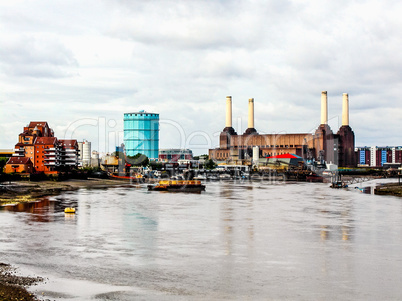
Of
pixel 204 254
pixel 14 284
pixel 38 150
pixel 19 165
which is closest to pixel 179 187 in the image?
pixel 19 165

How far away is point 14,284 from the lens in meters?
25.2

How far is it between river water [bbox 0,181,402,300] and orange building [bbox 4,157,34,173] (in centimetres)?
6232

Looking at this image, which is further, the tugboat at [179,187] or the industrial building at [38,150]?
the industrial building at [38,150]

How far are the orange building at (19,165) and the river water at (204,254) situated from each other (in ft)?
204

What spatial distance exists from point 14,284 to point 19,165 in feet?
326

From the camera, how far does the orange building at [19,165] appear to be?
118m

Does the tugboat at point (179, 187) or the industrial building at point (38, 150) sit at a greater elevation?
the industrial building at point (38, 150)

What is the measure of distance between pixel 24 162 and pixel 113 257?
94.9 m

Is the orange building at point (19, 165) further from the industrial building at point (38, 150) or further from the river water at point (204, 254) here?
the river water at point (204, 254)

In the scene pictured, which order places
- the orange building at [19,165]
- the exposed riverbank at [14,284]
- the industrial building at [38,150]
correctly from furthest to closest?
1. the industrial building at [38,150]
2. the orange building at [19,165]
3. the exposed riverbank at [14,284]

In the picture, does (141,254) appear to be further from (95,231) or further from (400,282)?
(400,282)

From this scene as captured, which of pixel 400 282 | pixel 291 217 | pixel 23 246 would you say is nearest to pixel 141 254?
pixel 23 246

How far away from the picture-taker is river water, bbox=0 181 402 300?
25.8m

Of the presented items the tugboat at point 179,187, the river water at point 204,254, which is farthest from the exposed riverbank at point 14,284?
the tugboat at point 179,187
